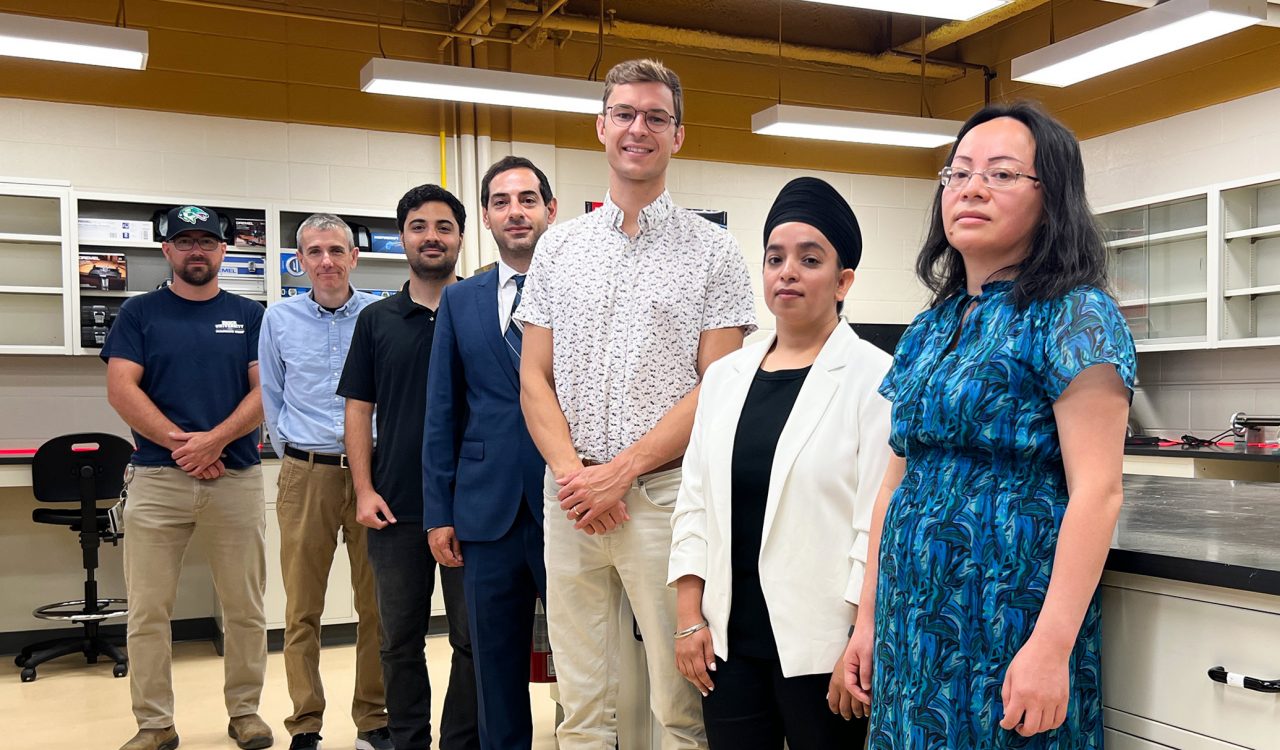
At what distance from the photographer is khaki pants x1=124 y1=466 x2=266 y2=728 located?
3.55m

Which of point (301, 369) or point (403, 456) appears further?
point (301, 369)

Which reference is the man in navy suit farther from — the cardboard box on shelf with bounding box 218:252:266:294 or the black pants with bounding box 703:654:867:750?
the cardboard box on shelf with bounding box 218:252:266:294

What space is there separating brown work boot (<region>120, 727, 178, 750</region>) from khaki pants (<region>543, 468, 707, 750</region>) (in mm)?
1981

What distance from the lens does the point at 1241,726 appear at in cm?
140

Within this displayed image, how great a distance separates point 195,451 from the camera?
11.8 ft

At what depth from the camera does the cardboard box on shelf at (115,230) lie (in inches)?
220

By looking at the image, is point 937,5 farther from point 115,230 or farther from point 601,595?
point 115,230

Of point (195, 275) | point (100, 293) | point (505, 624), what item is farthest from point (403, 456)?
point (100, 293)

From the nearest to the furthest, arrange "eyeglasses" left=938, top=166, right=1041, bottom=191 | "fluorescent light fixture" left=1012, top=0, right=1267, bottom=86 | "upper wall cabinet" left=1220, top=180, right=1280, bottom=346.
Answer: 1. "eyeglasses" left=938, top=166, right=1041, bottom=191
2. "fluorescent light fixture" left=1012, top=0, right=1267, bottom=86
3. "upper wall cabinet" left=1220, top=180, right=1280, bottom=346

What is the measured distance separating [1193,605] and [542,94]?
4.56 metres

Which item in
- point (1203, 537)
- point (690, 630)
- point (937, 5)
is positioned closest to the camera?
point (1203, 537)

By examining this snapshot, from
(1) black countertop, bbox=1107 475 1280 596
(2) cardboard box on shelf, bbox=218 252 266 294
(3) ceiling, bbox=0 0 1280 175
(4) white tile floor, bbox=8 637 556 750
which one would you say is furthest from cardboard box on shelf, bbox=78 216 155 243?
(1) black countertop, bbox=1107 475 1280 596

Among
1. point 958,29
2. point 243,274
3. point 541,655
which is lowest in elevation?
point 541,655

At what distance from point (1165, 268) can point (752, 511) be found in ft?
15.8
